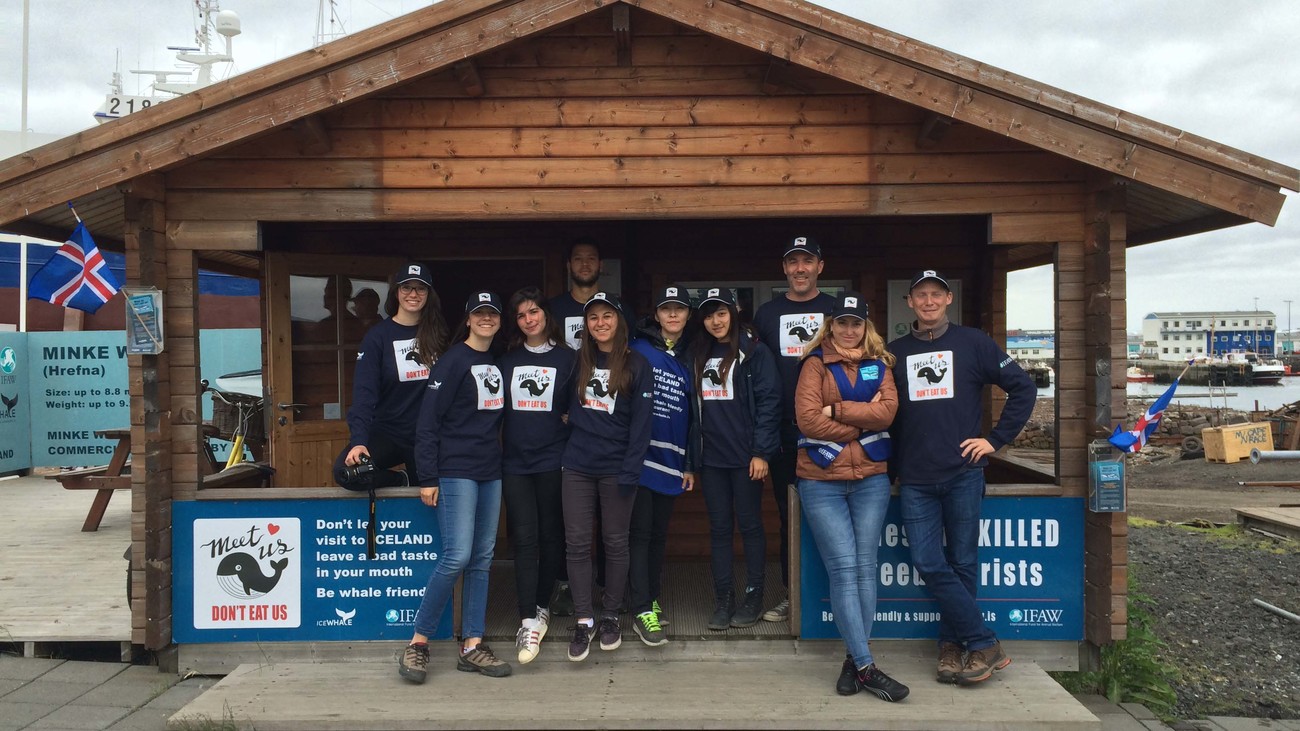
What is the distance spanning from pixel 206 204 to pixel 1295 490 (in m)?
18.2

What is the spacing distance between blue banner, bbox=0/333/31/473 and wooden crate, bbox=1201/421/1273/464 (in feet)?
74.3

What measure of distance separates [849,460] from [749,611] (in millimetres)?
1053

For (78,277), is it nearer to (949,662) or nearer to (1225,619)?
(949,662)

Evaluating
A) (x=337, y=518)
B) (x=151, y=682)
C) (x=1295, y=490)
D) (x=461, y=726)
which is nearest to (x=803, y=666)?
(x=461, y=726)

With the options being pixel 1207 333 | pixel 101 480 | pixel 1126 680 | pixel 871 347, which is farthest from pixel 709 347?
pixel 1207 333

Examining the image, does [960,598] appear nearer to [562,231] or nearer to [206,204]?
[562,231]

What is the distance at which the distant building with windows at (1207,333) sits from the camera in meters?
101

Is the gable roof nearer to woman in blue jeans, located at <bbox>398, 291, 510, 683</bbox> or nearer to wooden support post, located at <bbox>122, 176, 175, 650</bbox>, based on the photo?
wooden support post, located at <bbox>122, 176, 175, 650</bbox>

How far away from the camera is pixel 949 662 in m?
4.09

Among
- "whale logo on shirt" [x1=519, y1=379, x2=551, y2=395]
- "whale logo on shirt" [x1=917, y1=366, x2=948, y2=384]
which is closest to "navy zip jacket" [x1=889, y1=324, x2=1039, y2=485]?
"whale logo on shirt" [x1=917, y1=366, x2=948, y2=384]

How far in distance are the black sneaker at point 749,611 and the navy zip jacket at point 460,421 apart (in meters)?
1.42

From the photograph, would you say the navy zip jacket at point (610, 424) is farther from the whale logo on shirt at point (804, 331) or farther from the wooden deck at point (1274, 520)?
the wooden deck at point (1274, 520)

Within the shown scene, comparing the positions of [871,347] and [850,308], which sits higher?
[850,308]

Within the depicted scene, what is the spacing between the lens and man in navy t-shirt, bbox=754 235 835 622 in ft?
14.3
